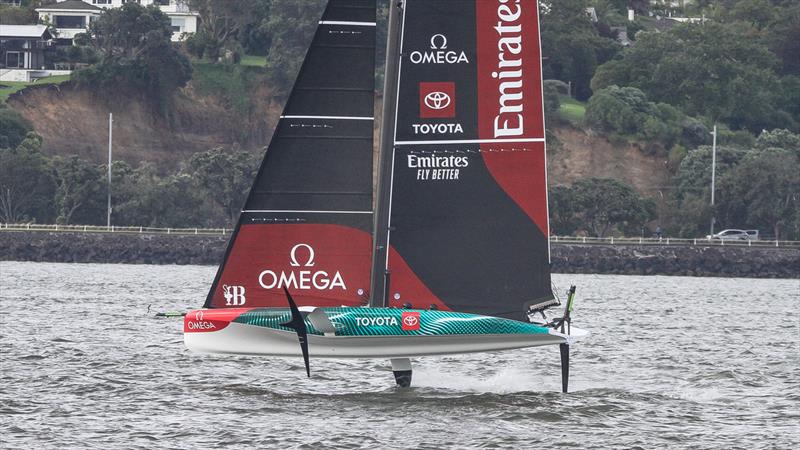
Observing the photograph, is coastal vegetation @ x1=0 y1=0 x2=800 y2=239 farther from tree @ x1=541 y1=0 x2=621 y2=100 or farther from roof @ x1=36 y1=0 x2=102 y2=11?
roof @ x1=36 y1=0 x2=102 y2=11

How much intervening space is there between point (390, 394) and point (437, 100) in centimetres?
548

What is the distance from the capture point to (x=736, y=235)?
99.0 meters

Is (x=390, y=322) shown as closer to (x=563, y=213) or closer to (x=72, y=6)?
(x=563, y=213)

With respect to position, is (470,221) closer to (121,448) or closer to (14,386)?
(121,448)

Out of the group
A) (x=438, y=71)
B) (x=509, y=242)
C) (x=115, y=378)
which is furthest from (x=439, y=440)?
(x=115, y=378)

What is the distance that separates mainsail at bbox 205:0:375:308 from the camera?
2292 centimetres

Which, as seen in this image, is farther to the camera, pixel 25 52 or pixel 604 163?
pixel 25 52

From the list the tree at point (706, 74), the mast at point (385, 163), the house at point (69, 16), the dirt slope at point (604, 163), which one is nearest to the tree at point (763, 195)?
the dirt slope at point (604, 163)

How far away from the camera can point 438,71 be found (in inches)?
902

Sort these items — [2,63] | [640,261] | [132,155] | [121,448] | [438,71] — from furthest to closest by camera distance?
[2,63], [132,155], [640,261], [438,71], [121,448]

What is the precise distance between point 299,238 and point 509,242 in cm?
334

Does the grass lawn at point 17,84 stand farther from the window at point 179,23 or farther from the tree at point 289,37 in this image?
the window at point 179,23

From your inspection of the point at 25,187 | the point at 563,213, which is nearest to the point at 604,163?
the point at 563,213

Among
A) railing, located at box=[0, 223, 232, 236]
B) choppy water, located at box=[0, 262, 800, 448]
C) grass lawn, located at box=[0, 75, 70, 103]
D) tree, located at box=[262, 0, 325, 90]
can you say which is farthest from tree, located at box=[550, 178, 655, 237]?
choppy water, located at box=[0, 262, 800, 448]
